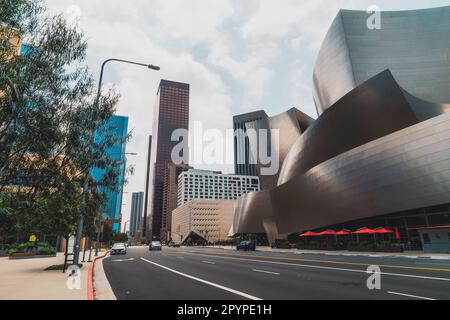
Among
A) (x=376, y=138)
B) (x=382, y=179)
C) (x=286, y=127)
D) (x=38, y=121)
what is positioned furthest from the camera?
(x=286, y=127)

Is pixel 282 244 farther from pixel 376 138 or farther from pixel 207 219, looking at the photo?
pixel 207 219

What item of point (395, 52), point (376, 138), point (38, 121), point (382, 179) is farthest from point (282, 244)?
point (38, 121)

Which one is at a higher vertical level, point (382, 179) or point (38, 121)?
point (382, 179)

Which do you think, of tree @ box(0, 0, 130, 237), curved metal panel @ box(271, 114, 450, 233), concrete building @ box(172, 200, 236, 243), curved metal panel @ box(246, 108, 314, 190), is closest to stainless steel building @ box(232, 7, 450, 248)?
curved metal panel @ box(271, 114, 450, 233)

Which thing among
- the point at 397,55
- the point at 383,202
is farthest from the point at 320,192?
the point at 397,55

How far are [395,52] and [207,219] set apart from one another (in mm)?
139327

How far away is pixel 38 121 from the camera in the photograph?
9117mm

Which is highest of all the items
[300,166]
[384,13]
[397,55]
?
[384,13]

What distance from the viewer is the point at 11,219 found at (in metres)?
9.16

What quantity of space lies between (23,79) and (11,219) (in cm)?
452

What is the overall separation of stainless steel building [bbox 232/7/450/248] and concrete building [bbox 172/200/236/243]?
10013cm

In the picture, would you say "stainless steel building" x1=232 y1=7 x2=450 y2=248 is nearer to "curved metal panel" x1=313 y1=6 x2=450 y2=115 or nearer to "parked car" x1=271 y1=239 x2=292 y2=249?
"curved metal panel" x1=313 y1=6 x2=450 y2=115
